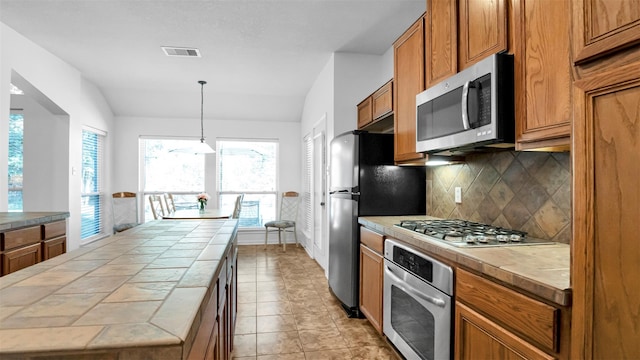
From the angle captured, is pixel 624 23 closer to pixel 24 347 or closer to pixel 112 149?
pixel 24 347

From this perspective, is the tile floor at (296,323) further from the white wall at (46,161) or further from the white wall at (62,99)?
the white wall at (46,161)

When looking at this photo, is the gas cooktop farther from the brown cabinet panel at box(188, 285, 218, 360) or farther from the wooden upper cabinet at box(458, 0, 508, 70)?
the brown cabinet panel at box(188, 285, 218, 360)

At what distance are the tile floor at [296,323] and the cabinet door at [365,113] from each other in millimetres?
1827

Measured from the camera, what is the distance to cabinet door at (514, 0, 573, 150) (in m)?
1.26

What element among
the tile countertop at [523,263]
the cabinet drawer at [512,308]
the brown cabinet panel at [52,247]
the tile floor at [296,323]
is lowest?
the tile floor at [296,323]

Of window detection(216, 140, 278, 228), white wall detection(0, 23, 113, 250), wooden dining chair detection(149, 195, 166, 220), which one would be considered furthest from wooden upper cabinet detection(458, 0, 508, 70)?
window detection(216, 140, 278, 228)

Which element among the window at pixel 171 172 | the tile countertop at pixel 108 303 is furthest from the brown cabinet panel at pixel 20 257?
the window at pixel 171 172

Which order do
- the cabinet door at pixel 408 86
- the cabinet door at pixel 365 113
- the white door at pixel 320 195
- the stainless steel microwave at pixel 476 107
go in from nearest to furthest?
1. the stainless steel microwave at pixel 476 107
2. the cabinet door at pixel 408 86
3. the cabinet door at pixel 365 113
4. the white door at pixel 320 195

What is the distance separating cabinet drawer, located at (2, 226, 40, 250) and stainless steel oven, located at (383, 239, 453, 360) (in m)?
2.46

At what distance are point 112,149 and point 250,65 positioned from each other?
330 centimetres

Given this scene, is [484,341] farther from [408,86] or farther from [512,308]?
[408,86]

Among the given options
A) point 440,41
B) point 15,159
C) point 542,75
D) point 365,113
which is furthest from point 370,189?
point 15,159

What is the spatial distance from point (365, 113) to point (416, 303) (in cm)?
218

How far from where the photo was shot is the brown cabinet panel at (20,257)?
2211mm
